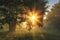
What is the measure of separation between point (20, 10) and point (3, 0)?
228cm

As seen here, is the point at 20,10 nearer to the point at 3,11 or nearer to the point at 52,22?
the point at 3,11

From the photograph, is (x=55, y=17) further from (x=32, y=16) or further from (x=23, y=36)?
(x=23, y=36)

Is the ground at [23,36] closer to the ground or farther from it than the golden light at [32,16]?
closer to the ground

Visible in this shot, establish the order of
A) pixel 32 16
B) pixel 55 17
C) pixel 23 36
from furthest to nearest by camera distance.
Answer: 1. pixel 55 17
2. pixel 32 16
3. pixel 23 36

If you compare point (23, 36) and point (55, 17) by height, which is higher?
point (55, 17)

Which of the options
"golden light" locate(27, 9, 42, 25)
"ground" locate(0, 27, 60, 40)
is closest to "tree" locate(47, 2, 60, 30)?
"golden light" locate(27, 9, 42, 25)

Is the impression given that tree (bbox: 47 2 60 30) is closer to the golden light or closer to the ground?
the golden light

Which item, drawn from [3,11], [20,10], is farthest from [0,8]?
[20,10]

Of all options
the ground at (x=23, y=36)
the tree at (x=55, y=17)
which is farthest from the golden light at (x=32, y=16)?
the tree at (x=55, y=17)

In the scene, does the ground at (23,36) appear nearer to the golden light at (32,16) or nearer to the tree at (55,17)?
the golden light at (32,16)

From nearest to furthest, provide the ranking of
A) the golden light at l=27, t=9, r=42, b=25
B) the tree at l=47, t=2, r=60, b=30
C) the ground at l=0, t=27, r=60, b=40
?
the ground at l=0, t=27, r=60, b=40 → the golden light at l=27, t=9, r=42, b=25 → the tree at l=47, t=2, r=60, b=30

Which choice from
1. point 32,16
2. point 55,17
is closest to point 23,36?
point 32,16

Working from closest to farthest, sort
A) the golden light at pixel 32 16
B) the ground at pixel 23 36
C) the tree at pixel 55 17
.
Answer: the ground at pixel 23 36 < the golden light at pixel 32 16 < the tree at pixel 55 17

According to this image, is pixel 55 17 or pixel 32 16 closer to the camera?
pixel 32 16
